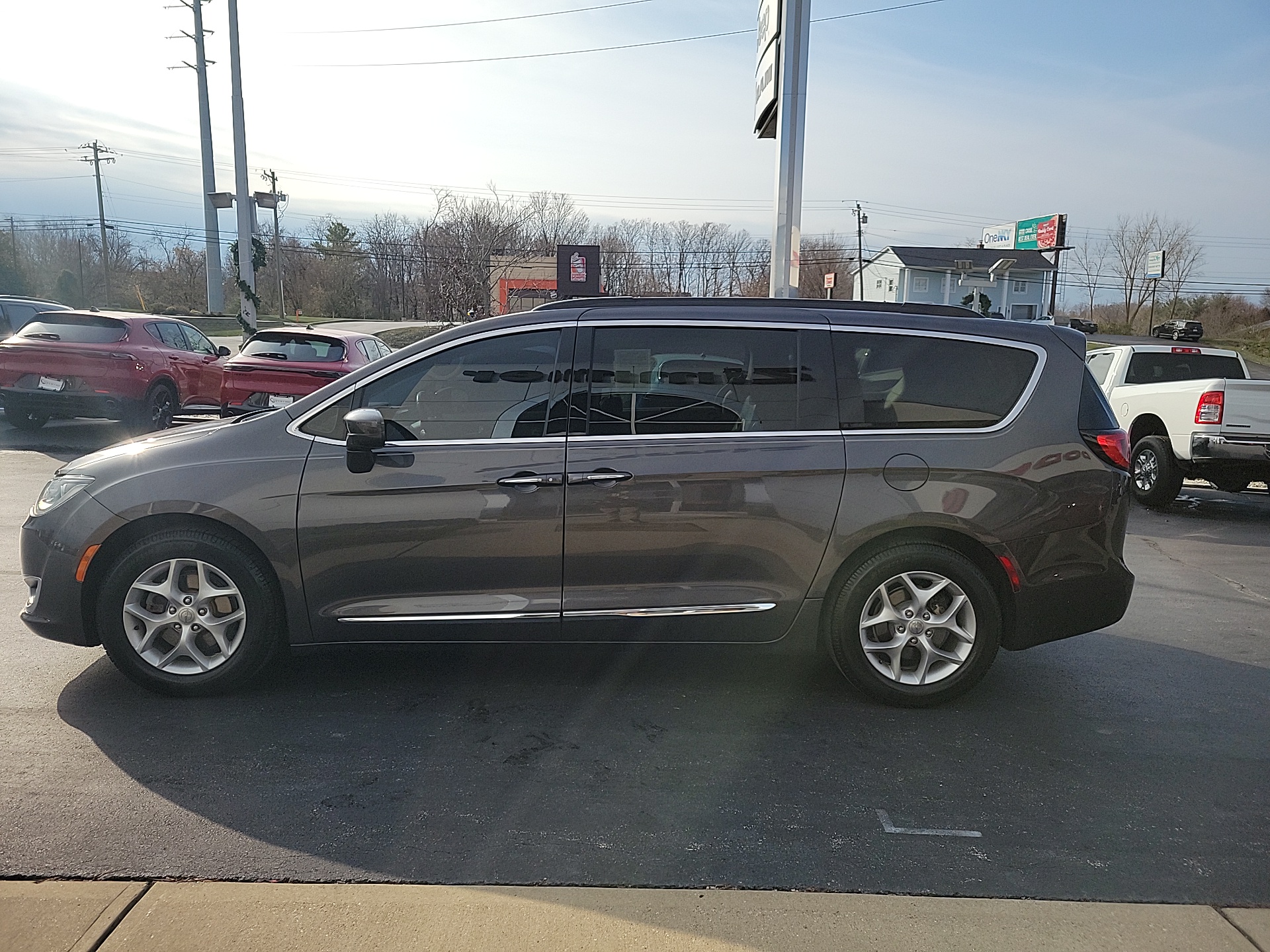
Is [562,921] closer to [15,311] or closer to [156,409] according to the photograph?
[156,409]

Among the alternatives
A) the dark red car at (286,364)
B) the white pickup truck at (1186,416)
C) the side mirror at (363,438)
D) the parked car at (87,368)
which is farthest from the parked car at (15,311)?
the white pickup truck at (1186,416)

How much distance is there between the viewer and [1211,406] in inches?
406

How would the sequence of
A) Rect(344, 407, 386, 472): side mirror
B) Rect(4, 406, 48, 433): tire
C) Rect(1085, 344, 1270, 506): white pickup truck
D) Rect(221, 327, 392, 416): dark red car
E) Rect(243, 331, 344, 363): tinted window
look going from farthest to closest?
Rect(4, 406, 48, 433): tire, Rect(243, 331, 344, 363): tinted window, Rect(221, 327, 392, 416): dark red car, Rect(1085, 344, 1270, 506): white pickup truck, Rect(344, 407, 386, 472): side mirror

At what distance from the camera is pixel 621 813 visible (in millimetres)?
3432

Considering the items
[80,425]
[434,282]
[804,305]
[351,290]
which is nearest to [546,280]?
[434,282]

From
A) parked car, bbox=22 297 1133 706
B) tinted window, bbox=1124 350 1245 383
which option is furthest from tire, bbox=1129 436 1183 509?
parked car, bbox=22 297 1133 706

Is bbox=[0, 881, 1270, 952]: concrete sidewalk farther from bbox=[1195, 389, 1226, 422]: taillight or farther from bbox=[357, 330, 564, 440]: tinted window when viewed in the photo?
bbox=[1195, 389, 1226, 422]: taillight

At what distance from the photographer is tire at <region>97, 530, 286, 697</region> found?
430 cm

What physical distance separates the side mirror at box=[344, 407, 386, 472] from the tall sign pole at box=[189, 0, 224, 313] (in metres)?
38.6

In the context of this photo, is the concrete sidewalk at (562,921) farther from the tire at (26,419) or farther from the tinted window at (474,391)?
the tire at (26,419)

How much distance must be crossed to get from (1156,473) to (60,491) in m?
11.0

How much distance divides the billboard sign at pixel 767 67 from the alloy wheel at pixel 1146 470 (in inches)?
252

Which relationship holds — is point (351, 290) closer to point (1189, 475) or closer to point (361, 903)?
point (1189, 475)

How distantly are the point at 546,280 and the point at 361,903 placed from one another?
66.2 metres
